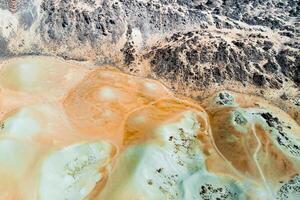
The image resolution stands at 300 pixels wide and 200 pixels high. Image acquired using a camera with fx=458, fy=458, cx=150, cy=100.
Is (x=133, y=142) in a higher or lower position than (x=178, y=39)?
lower

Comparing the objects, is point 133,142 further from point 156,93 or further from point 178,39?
point 178,39

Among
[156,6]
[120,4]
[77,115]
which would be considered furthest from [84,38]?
[77,115]

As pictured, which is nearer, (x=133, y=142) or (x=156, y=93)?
(x=133, y=142)

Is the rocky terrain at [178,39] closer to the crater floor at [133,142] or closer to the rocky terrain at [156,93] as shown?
the rocky terrain at [156,93]

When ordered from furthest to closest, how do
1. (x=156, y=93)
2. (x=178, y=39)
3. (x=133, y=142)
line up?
(x=178, y=39) → (x=156, y=93) → (x=133, y=142)

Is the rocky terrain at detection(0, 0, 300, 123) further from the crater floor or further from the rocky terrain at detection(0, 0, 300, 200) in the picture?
the crater floor

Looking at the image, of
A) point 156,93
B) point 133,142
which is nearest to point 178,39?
point 156,93

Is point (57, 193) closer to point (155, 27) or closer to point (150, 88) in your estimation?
point (150, 88)

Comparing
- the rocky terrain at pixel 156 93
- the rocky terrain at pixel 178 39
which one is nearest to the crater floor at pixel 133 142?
the rocky terrain at pixel 156 93

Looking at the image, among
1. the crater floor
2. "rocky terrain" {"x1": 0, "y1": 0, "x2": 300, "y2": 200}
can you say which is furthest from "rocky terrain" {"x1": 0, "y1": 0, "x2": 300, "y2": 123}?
the crater floor
